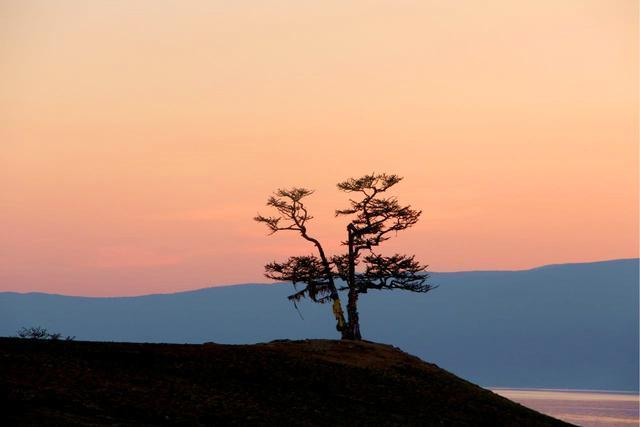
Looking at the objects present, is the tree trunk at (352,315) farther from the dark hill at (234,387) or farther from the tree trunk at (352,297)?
the dark hill at (234,387)

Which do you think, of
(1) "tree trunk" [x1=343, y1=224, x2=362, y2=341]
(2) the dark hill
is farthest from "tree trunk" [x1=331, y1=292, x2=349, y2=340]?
(2) the dark hill

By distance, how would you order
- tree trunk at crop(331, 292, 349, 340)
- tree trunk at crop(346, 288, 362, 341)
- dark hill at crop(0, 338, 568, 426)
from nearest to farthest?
dark hill at crop(0, 338, 568, 426)
tree trunk at crop(346, 288, 362, 341)
tree trunk at crop(331, 292, 349, 340)

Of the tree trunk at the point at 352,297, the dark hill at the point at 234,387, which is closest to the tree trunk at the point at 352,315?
the tree trunk at the point at 352,297

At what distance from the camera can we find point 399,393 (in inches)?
2087

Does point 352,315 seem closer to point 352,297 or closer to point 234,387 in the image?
point 352,297

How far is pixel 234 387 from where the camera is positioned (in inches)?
1903

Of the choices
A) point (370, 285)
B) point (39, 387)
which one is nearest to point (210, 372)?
point (39, 387)

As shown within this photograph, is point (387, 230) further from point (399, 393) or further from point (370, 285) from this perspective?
point (399, 393)

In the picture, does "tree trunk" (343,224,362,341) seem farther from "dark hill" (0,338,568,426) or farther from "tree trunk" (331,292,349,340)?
"dark hill" (0,338,568,426)

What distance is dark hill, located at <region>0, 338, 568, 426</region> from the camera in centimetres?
4234

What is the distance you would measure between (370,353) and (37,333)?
24.5 m

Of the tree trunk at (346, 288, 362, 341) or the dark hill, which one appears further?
the tree trunk at (346, 288, 362, 341)

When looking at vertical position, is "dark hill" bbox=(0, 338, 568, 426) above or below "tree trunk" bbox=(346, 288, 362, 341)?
below

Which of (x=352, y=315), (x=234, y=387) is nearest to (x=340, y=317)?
(x=352, y=315)
